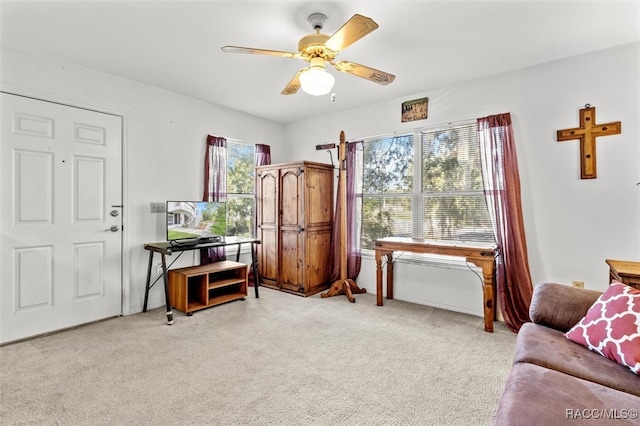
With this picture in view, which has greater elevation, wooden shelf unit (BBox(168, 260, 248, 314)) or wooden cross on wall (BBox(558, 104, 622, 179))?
wooden cross on wall (BBox(558, 104, 622, 179))

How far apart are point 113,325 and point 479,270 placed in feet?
12.3

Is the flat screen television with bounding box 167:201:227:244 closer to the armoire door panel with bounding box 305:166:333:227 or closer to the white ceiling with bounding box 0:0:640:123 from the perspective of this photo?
the armoire door panel with bounding box 305:166:333:227

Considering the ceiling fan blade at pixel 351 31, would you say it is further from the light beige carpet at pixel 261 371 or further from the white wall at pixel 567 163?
the light beige carpet at pixel 261 371

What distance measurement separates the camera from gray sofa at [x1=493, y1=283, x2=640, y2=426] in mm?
1082

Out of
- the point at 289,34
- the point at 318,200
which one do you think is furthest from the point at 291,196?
the point at 289,34

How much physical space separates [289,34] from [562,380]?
8.70ft

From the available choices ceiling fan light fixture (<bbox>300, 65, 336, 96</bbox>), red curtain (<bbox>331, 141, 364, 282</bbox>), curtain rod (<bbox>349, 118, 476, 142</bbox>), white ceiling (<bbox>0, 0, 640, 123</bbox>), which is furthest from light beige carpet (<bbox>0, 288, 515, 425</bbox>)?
white ceiling (<bbox>0, 0, 640, 123</bbox>)

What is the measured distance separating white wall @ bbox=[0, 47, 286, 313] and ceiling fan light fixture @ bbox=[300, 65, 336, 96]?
227cm

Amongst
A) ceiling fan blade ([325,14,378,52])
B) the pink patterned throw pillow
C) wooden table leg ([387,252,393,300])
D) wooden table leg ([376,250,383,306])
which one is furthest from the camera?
wooden table leg ([387,252,393,300])

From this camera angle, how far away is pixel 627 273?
81.8 inches

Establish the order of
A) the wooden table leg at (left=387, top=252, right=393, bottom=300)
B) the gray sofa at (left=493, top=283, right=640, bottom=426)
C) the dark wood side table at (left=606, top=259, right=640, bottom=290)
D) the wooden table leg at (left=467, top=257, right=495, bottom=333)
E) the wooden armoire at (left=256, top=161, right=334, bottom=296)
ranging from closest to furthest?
the gray sofa at (left=493, top=283, right=640, bottom=426)
the dark wood side table at (left=606, top=259, right=640, bottom=290)
the wooden table leg at (left=467, top=257, right=495, bottom=333)
the wooden table leg at (left=387, top=252, right=393, bottom=300)
the wooden armoire at (left=256, top=161, right=334, bottom=296)

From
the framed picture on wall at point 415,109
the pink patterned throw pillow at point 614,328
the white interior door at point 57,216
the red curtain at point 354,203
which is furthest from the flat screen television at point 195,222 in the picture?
the pink patterned throw pillow at point 614,328

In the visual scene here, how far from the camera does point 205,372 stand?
221 cm

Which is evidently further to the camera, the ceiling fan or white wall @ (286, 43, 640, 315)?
white wall @ (286, 43, 640, 315)
